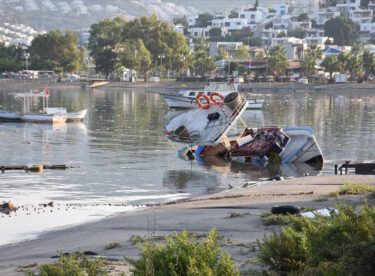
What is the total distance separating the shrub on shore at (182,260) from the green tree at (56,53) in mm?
159024

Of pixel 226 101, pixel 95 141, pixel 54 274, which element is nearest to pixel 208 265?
pixel 54 274

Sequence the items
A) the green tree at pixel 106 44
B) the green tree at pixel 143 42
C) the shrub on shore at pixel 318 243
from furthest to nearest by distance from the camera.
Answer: the green tree at pixel 106 44
the green tree at pixel 143 42
the shrub on shore at pixel 318 243

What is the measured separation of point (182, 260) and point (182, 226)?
9.23m

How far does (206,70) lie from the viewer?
155 metres

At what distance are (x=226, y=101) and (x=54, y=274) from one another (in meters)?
34.6

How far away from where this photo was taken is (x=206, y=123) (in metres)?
43.4

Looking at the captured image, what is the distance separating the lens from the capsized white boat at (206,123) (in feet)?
141

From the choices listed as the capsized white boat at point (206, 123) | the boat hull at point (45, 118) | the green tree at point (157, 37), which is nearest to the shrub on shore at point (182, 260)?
the capsized white boat at point (206, 123)

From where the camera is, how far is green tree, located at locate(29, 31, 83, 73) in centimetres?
16862

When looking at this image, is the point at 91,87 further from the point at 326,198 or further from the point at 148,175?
the point at 326,198

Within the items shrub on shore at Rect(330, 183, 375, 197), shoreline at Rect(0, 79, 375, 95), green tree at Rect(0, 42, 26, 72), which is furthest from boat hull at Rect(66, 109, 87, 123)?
green tree at Rect(0, 42, 26, 72)

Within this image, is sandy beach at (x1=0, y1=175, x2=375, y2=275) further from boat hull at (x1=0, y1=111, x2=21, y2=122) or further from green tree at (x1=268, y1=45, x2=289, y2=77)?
green tree at (x1=268, y1=45, x2=289, y2=77)

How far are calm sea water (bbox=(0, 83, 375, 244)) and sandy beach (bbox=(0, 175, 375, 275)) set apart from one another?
73.0 inches

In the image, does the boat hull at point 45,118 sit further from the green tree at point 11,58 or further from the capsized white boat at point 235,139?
the green tree at point 11,58
